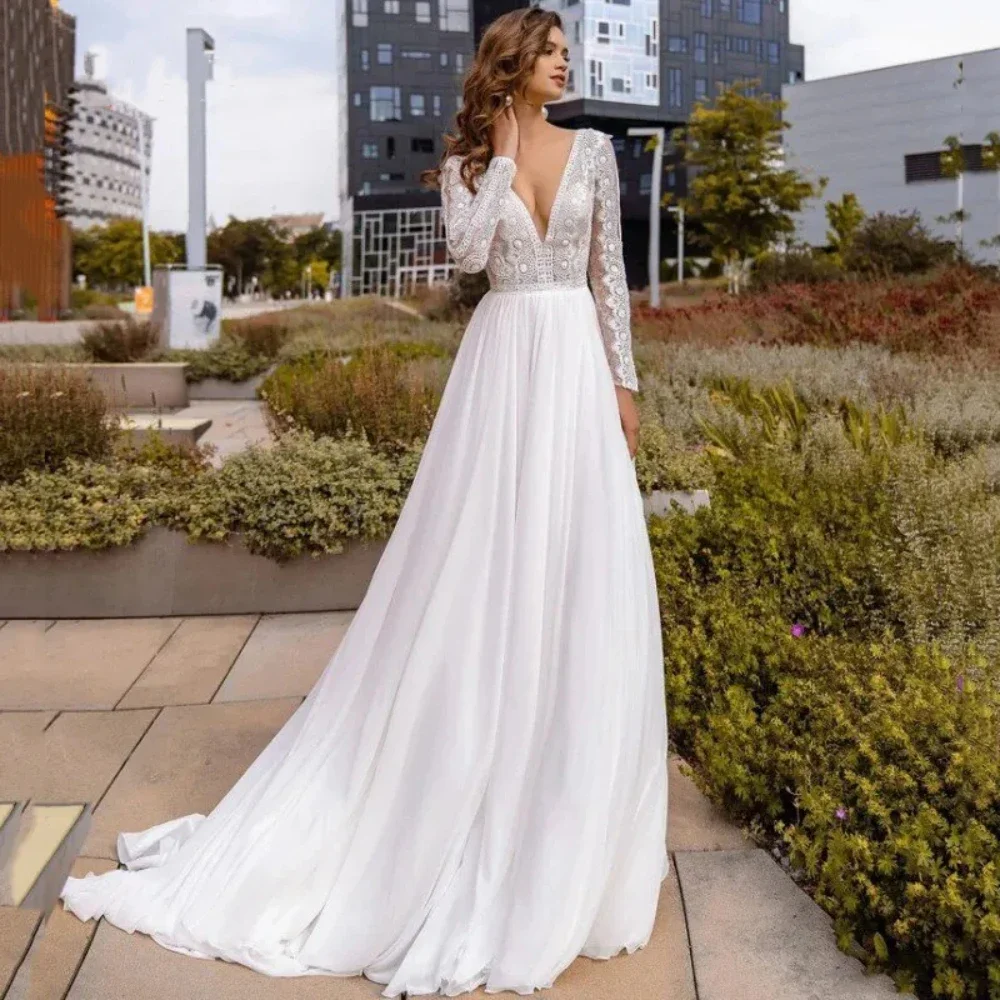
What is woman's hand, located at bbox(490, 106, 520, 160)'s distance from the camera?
2.96 m

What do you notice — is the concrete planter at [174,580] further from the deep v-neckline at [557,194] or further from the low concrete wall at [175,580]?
the deep v-neckline at [557,194]

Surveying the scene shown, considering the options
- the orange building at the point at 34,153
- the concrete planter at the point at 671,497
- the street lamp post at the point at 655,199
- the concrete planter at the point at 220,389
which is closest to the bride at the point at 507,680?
the concrete planter at the point at 671,497

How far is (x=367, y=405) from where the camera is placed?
7.39 m

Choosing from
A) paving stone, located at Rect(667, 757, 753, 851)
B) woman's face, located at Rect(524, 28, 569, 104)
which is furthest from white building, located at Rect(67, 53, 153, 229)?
woman's face, located at Rect(524, 28, 569, 104)

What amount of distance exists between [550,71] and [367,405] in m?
4.57

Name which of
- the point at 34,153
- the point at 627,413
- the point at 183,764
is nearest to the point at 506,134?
the point at 627,413

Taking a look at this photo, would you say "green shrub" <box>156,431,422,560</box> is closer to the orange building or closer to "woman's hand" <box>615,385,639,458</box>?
"woman's hand" <box>615,385,639,458</box>

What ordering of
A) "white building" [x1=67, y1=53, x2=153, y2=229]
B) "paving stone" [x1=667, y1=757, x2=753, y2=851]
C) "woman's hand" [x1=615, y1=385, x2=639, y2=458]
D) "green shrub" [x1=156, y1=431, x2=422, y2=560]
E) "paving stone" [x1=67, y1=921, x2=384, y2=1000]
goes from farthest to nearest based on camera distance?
"white building" [x1=67, y1=53, x2=153, y2=229] → "green shrub" [x1=156, y1=431, x2=422, y2=560] → "paving stone" [x1=667, y1=757, x2=753, y2=851] → "woman's hand" [x1=615, y1=385, x2=639, y2=458] → "paving stone" [x1=67, y1=921, x2=384, y2=1000]

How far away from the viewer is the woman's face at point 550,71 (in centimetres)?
292

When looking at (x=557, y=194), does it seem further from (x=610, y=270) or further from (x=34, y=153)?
(x=34, y=153)

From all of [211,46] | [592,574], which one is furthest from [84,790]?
[211,46]

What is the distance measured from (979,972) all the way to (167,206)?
232 ft

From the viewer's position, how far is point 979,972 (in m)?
2.73

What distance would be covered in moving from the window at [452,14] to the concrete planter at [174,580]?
256 feet
